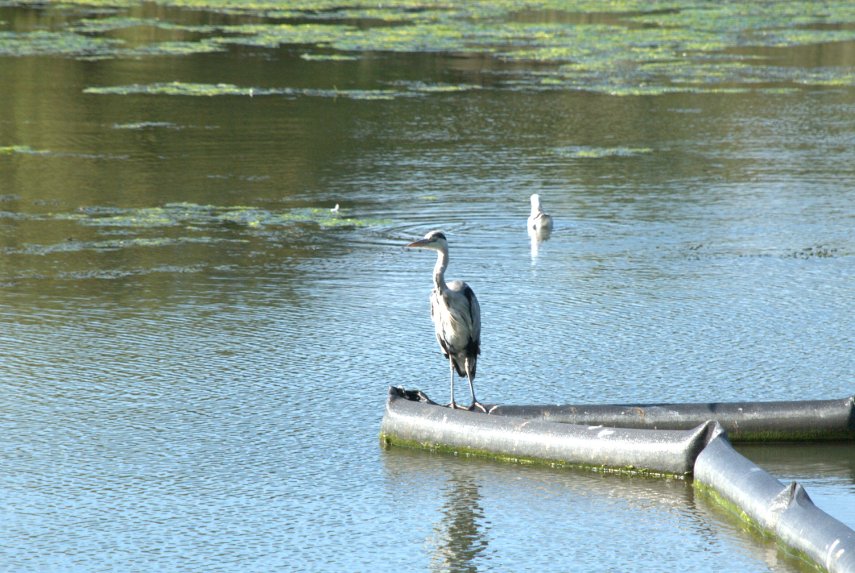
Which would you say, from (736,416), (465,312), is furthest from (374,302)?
(736,416)

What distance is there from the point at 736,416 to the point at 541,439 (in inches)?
54.3

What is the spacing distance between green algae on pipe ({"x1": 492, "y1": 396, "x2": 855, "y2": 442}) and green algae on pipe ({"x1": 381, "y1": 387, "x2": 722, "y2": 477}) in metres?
0.27

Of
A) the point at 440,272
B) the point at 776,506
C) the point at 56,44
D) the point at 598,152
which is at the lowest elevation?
the point at 776,506

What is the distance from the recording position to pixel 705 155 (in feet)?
68.9

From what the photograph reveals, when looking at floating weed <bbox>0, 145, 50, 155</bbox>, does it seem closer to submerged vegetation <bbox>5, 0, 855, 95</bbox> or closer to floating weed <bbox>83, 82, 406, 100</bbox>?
floating weed <bbox>83, 82, 406, 100</bbox>

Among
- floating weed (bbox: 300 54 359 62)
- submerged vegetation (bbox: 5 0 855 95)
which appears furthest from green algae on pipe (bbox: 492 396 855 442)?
floating weed (bbox: 300 54 359 62)

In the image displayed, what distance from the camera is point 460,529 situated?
27.6 feet

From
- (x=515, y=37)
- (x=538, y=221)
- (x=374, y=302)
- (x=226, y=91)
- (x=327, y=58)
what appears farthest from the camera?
(x=515, y=37)

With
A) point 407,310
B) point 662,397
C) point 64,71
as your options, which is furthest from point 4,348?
point 64,71

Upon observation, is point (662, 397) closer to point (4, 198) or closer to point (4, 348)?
point (4, 348)

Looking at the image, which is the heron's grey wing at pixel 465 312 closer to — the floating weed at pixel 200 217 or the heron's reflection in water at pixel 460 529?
the heron's reflection in water at pixel 460 529

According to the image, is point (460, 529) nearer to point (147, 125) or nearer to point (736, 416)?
point (736, 416)

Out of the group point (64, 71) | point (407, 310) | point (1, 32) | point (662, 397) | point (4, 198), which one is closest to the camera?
point (662, 397)

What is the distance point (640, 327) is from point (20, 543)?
643cm
